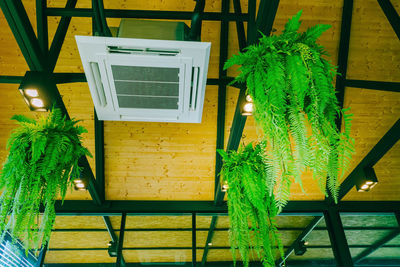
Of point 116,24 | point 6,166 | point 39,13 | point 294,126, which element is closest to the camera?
point 294,126

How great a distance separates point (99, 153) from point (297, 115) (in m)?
3.67

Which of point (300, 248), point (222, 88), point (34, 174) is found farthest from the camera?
point (300, 248)

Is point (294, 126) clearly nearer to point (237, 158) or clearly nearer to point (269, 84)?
point (269, 84)

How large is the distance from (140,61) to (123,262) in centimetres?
391

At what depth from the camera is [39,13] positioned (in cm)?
274

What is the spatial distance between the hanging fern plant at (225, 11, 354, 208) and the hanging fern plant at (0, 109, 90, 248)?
1590 millimetres

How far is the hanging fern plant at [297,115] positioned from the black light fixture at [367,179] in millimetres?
2932

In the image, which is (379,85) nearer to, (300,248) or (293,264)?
(300,248)

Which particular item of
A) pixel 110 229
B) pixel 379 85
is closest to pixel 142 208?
pixel 110 229

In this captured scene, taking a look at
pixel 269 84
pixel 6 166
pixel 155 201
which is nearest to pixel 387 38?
pixel 269 84

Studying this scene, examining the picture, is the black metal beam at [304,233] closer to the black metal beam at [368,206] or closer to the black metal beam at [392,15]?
the black metal beam at [368,206]

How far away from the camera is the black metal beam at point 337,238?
4629 mm

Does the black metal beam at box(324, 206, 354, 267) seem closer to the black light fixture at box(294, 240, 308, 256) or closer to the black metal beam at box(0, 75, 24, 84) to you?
the black light fixture at box(294, 240, 308, 256)

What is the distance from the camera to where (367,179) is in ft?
14.1
